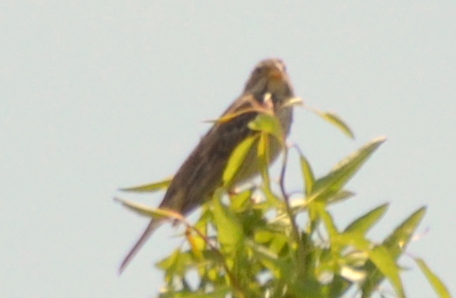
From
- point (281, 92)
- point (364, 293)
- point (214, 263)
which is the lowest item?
point (364, 293)

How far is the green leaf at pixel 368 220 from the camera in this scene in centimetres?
316

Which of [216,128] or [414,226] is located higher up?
[216,128]

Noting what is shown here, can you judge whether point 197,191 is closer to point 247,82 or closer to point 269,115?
point 247,82

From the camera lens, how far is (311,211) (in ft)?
10.4

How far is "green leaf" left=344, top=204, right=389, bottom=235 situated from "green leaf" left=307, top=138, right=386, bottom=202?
0.12 meters

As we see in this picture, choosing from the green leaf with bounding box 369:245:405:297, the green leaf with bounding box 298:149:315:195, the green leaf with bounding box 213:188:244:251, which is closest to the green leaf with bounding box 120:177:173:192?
Answer: the green leaf with bounding box 213:188:244:251

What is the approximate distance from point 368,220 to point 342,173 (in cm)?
16

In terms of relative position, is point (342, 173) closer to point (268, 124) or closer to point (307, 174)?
point (307, 174)

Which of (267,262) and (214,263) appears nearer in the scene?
(267,262)

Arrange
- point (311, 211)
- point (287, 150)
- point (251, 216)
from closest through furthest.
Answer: point (287, 150)
point (311, 211)
point (251, 216)

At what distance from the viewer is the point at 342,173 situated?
321 cm

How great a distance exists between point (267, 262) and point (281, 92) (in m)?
4.53

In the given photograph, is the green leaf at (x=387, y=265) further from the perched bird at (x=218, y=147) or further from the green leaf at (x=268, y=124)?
the perched bird at (x=218, y=147)

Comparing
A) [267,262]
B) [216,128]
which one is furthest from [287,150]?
[216,128]
